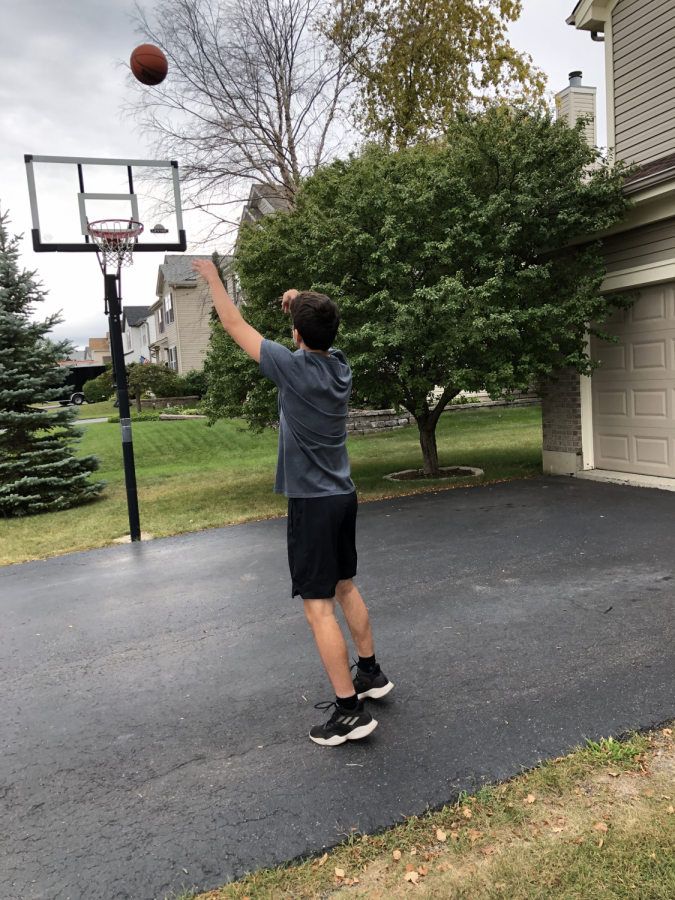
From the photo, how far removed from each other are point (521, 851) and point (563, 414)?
800 centimetres

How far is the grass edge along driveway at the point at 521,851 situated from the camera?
6.31 feet

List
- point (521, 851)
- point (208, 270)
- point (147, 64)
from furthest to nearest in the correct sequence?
point (147, 64), point (208, 270), point (521, 851)

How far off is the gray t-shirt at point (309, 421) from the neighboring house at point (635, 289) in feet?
20.7

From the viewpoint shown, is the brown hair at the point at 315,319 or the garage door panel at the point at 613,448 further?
the garage door panel at the point at 613,448

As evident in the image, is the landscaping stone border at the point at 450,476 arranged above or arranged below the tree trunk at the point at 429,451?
below

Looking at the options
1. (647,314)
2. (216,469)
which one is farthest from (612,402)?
(216,469)

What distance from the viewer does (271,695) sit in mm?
3289

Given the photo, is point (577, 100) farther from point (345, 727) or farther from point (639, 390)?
point (345, 727)

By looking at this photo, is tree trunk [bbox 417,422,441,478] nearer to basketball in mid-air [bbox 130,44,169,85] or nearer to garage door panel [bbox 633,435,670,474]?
garage door panel [bbox 633,435,670,474]

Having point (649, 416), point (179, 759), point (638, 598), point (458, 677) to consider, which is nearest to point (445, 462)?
point (649, 416)

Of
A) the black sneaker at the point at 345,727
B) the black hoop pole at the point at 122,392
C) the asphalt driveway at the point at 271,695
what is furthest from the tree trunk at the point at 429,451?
the black sneaker at the point at 345,727

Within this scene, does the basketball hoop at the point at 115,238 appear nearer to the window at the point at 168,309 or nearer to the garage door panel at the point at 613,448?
the garage door panel at the point at 613,448

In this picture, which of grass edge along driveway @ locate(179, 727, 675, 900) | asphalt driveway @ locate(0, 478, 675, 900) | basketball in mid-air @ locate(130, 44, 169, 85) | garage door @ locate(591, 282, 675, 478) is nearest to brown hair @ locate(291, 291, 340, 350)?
asphalt driveway @ locate(0, 478, 675, 900)

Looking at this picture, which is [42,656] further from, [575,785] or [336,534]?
[575,785]
